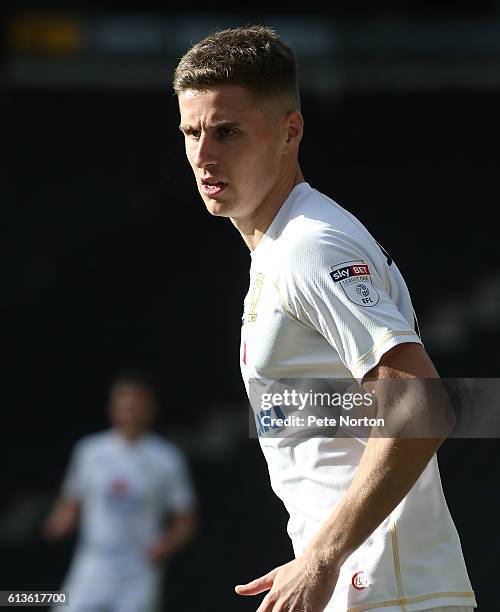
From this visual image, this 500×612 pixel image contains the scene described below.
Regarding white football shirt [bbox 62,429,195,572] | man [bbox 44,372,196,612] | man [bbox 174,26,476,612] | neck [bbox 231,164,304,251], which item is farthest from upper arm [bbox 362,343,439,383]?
white football shirt [bbox 62,429,195,572]

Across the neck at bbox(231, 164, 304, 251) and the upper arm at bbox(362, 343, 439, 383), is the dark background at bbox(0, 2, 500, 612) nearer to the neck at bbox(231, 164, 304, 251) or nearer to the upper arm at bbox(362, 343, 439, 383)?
the neck at bbox(231, 164, 304, 251)

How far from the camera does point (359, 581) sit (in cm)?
213

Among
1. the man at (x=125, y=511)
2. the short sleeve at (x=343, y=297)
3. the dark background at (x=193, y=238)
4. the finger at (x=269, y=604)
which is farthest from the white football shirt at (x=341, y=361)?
the dark background at (x=193, y=238)

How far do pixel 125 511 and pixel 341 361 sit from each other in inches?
226

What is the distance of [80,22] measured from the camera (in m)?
10.8

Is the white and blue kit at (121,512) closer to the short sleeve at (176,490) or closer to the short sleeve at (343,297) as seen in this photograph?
the short sleeve at (176,490)

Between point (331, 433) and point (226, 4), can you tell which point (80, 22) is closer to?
point (226, 4)

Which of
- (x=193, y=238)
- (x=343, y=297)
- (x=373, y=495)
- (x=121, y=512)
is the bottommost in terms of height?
(x=121, y=512)

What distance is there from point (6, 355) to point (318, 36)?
435cm

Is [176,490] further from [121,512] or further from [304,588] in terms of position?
[304,588]

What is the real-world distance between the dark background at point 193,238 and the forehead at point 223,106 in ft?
23.4

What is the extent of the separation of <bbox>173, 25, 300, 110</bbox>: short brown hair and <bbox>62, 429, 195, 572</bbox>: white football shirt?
553 cm

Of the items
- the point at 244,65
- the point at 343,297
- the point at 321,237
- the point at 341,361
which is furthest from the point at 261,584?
the point at 244,65

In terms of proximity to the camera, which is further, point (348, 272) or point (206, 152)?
point (206, 152)
